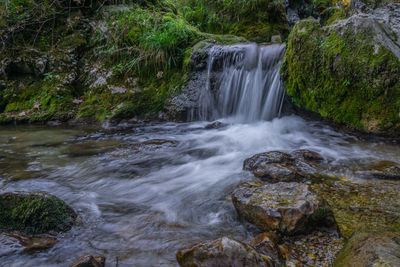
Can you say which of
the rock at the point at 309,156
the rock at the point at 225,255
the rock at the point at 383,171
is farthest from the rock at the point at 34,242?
the rock at the point at 383,171

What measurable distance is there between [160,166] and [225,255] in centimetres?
Answer: 228

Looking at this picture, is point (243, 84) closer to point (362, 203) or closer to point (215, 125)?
point (215, 125)

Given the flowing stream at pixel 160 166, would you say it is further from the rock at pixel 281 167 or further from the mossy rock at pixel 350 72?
the mossy rock at pixel 350 72

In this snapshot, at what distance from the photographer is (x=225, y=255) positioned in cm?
150

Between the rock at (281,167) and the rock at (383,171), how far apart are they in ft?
1.81

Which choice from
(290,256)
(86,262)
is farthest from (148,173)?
(290,256)

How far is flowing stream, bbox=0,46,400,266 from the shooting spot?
199 centimetres

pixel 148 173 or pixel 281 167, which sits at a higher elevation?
pixel 281 167

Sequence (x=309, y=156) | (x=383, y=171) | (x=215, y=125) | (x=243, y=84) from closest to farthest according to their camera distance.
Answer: (x=383, y=171), (x=309, y=156), (x=215, y=125), (x=243, y=84)

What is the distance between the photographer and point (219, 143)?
4.49 metres

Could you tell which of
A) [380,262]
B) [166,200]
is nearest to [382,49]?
[380,262]

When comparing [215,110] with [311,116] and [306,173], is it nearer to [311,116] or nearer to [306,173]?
[311,116]

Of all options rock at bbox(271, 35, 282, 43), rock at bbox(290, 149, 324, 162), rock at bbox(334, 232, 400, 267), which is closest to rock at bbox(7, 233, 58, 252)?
rock at bbox(334, 232, 400, 267)

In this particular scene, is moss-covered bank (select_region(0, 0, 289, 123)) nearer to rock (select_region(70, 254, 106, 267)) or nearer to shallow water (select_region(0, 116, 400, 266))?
shallow water (select_region(0, 116, 400, 266))
